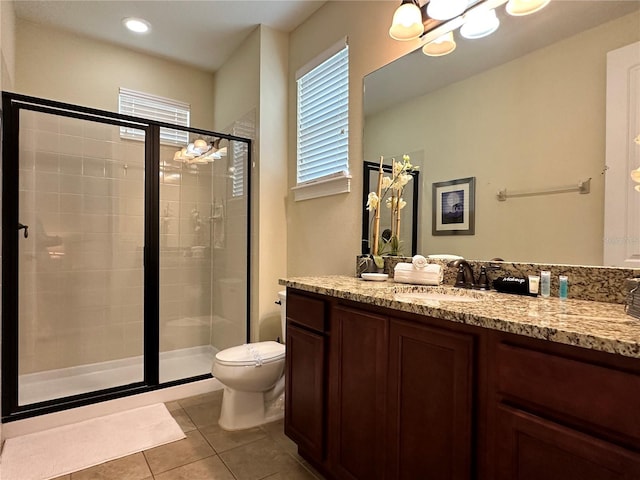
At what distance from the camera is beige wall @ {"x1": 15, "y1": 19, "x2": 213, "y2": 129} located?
2762 millimetres

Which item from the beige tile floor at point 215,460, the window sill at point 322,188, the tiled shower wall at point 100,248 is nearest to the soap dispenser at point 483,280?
the window sill at point 322,188

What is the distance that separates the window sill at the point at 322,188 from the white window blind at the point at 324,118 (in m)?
0.03

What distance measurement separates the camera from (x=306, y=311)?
1664mm

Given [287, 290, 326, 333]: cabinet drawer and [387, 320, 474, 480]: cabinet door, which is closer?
[387, 320, 474, 480]: cabinet door

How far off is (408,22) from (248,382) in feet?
6.94

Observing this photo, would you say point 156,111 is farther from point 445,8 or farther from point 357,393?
point 357,393

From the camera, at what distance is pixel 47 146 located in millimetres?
2721

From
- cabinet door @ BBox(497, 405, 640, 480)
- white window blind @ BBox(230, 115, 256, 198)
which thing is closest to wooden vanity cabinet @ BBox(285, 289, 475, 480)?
cabinet door @ BBox(497, 405, 640, 480)

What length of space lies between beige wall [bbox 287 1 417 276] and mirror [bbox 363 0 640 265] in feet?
1.11

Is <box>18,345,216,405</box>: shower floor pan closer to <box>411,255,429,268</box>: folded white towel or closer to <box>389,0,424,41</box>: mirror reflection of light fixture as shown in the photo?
<box>411,255,429,268</box>: folded white towel

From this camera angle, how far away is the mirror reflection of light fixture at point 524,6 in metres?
1.39

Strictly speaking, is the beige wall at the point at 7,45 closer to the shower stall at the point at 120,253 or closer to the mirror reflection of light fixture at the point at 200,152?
the shower stall at the point at 120,253

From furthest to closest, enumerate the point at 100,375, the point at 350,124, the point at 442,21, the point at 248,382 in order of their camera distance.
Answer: the point at 100,375 → the point at 350,124 → the point at 248,382 → the point at 442,21

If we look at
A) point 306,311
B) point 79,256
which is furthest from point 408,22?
point 79,256
